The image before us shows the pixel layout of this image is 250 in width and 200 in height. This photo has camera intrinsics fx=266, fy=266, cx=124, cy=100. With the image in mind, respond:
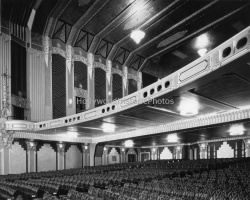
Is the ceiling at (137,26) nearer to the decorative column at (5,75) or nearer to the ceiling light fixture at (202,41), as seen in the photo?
the ceiling light fixture at (202,41)

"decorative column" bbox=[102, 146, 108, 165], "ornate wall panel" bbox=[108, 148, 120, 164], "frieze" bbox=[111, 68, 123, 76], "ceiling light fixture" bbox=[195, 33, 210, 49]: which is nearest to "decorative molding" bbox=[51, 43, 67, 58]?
"frieze" bbox=[111, 68, 123, 76]

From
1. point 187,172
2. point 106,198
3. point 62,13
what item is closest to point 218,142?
point 187,172

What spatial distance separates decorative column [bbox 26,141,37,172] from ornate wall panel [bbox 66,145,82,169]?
12.3 feet

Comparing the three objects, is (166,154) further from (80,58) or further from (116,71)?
(80,58)

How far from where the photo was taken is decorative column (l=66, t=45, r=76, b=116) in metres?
23.9

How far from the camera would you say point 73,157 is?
2486 centimetres

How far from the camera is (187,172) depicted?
47.0 feet

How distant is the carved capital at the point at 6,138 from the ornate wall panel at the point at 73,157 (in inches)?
270

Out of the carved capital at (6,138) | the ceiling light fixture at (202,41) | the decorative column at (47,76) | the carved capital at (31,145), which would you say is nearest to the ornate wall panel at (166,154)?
the ceiling light fixture at (202,41)

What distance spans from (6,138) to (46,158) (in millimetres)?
4911

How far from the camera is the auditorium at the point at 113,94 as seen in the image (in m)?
11.1

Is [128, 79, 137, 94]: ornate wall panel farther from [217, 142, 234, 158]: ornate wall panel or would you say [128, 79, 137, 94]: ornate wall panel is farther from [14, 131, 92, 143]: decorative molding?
[217, 142, 234, 158]: ornate wall panel

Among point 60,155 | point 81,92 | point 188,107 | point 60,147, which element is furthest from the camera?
point 81,92

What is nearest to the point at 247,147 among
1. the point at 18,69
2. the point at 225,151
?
the point at 225,151
